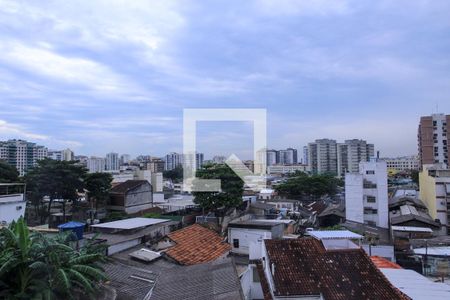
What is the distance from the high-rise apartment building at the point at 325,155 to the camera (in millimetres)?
52812

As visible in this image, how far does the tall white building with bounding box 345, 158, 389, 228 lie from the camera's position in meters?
16.1

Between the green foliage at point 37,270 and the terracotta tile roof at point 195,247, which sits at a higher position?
the green foliage at point 37,270

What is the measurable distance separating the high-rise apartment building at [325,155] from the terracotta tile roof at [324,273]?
47784mm

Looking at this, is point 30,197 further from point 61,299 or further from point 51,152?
point 51,152

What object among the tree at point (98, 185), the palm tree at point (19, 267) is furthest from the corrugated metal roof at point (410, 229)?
the tree at point (98, 185)

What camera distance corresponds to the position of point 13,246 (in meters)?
4.59

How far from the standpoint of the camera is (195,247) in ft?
27.1

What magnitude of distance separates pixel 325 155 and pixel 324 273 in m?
49.9

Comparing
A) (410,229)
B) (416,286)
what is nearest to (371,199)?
(410,229)

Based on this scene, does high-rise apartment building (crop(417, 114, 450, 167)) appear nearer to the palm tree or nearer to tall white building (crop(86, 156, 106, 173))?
the palm tree

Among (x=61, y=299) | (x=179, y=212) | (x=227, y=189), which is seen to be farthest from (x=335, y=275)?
(x=179, y=212)

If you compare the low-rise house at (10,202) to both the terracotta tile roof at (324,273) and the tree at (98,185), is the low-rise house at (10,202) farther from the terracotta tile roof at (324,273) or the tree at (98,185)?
the terracotta tile roof at (324,273)

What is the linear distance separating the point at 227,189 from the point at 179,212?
4697 millimetres

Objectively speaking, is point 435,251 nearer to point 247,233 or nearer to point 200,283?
point 247,233
